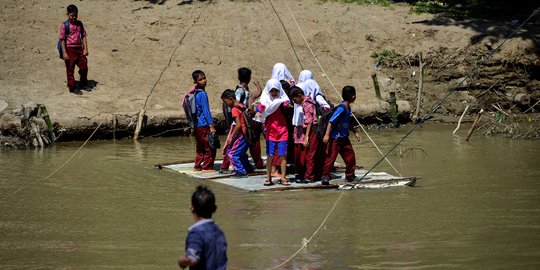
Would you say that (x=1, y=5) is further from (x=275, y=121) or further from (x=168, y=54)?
(x=275, y=121)

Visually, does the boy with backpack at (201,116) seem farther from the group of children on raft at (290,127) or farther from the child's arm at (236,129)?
the child's arm at (236,129)

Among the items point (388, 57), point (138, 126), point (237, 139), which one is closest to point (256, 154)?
point (237, 139)

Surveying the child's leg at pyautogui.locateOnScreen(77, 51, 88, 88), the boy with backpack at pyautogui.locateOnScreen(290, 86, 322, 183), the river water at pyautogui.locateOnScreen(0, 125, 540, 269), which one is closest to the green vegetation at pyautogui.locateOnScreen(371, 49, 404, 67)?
the river water at pyautogui.locateOnScreen(0, 125, 540, 269)

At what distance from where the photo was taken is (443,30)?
22.1 meters

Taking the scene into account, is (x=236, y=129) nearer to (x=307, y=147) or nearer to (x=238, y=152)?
(x=238, y=152)

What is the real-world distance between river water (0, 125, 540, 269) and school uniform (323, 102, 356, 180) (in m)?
0.44

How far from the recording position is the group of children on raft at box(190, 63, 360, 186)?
1213cm

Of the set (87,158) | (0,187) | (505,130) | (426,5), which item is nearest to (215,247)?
(0,187)

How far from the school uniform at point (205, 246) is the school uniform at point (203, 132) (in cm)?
701

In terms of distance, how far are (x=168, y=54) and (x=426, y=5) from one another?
7.58 m

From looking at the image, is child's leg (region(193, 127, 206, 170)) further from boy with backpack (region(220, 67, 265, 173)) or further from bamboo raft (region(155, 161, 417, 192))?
boy with backpack (region(220, 67, 265, 173))

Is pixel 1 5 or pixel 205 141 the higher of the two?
pixel 1 5

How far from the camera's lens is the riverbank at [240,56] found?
17953 millimetres

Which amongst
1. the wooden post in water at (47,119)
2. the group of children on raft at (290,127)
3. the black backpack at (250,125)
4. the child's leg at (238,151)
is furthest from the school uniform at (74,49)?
the black backpack at (250,125)
